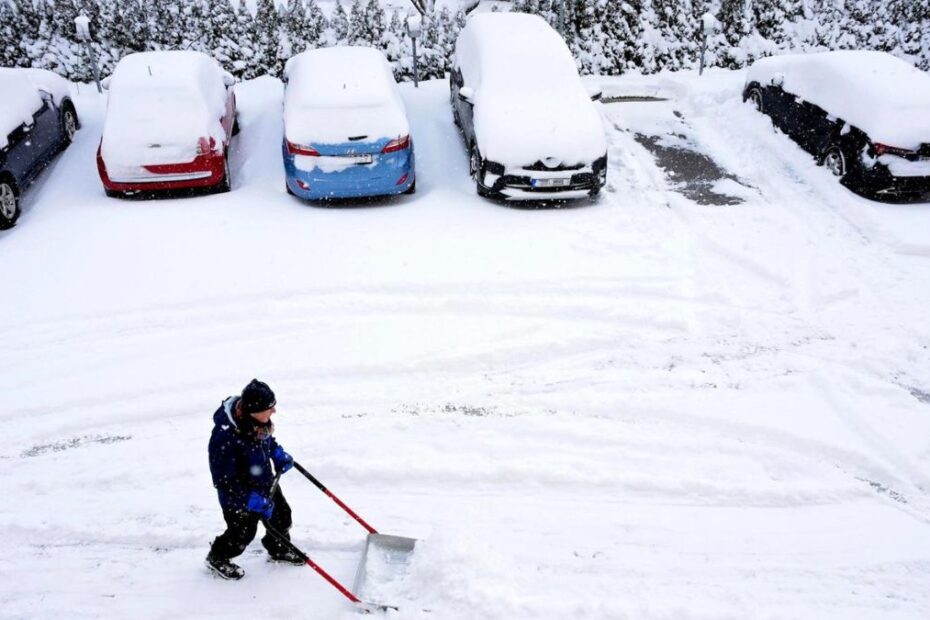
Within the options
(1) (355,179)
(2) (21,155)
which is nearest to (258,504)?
(1) (355,179)

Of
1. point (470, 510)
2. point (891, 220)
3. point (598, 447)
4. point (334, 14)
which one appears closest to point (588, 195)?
point (891, 220)

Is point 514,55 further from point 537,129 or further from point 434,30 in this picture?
point 434,30

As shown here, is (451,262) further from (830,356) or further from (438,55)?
(438,55)

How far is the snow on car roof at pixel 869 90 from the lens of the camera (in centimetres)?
861

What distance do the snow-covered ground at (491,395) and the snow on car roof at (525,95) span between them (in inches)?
31.5

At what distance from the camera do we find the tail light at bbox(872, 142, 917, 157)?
856cm

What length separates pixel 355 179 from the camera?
28.4ft

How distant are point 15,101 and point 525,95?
22.3 ft

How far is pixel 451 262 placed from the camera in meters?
7.49

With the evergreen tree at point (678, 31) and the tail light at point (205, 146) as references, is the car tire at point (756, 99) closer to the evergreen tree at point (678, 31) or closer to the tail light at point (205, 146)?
the evergreen tree at point (678, 31)

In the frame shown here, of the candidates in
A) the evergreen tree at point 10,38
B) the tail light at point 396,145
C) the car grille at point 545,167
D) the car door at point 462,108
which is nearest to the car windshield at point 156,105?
the tail light at point 396,145

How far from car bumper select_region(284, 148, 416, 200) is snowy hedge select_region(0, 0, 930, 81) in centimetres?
510

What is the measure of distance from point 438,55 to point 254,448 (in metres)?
11.0

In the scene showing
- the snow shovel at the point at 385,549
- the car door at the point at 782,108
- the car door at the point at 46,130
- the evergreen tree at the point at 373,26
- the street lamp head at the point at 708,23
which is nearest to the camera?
the snow shovel at the point at 385,549
